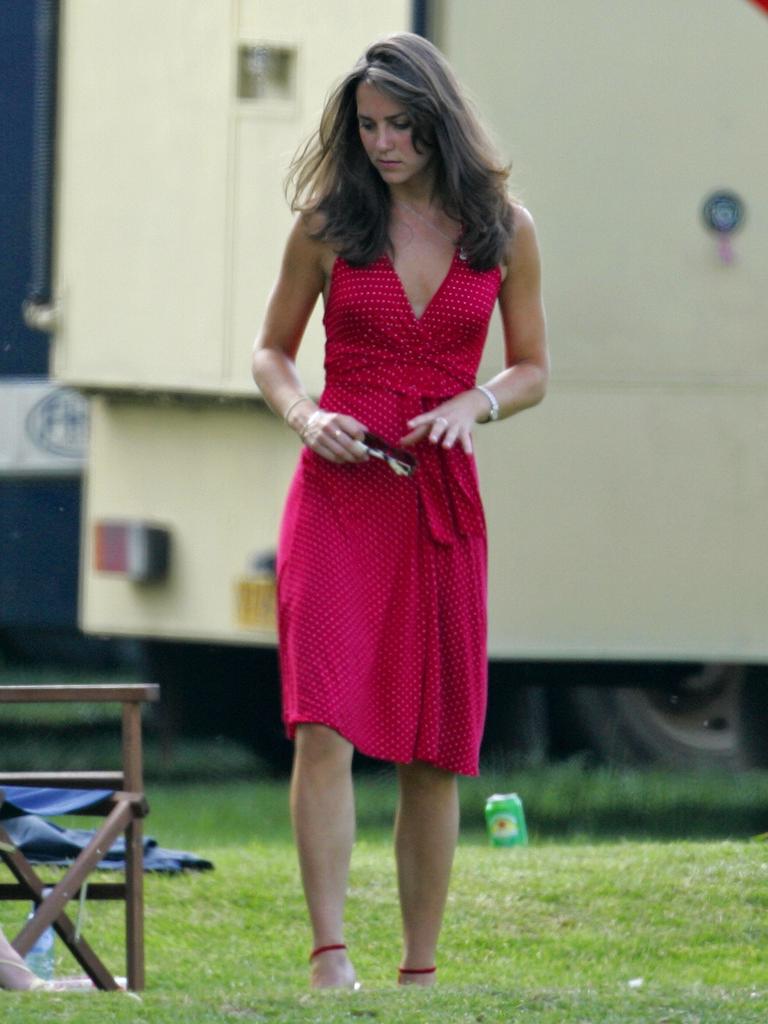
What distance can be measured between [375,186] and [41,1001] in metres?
1.50

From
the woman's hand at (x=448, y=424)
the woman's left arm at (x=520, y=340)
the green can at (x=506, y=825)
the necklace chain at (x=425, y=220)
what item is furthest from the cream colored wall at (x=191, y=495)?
the woman's hand at (x=448, y=424)

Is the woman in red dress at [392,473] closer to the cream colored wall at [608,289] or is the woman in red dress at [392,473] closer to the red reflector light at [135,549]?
the cream colored wall at [608,289]

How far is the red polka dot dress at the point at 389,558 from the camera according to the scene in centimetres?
400

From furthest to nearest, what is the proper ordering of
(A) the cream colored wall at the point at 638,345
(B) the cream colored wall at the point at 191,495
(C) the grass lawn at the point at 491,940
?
(B) the cream colored wall at the point at 191,495
(A) the cream colored wall at the point at 638,345
(C) the grass lawn at the point at 491,940

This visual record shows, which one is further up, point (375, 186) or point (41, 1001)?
point (375, 186)

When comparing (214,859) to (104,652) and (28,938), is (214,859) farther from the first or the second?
(104,652)

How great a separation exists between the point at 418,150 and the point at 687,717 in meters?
3.89

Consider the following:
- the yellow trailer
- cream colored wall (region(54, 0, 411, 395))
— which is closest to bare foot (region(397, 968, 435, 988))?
the yellow trailer

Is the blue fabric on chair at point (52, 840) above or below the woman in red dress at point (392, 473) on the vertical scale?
below

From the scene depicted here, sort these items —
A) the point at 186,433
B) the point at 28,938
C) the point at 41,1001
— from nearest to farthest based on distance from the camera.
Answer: the point at 41,1001 < the point at 28,938 < the point at 186,433

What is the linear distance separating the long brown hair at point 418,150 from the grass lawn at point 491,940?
1.26m

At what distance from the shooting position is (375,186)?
13.6 feet

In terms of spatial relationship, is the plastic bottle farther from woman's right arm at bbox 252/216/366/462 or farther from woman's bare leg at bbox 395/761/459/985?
woman's right arm at bbox 252/216/366/462

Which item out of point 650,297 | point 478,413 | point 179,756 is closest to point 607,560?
point 650,297
